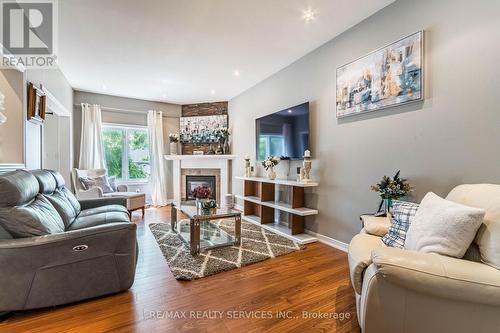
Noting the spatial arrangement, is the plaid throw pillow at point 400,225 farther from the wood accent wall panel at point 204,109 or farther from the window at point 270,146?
the wood accent wall panel at point 204,109

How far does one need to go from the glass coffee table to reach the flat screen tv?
1.36m

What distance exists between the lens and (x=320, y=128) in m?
3.23

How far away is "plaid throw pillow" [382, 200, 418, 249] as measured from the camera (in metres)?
1.66

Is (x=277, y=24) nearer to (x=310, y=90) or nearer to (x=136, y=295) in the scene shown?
(x=310, y=90)

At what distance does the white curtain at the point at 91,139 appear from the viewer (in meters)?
4.89

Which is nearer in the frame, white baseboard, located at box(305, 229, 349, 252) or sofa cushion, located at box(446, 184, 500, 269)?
sofa cushion, located at box(446, 184, 500, 269)

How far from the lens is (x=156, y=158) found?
5.70 m

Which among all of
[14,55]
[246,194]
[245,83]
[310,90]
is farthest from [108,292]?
[245,83]

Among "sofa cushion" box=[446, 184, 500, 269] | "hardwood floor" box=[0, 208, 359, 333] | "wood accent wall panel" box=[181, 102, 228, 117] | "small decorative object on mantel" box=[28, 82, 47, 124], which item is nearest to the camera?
"sofa cushion" box=[446, 184, 500, 269]

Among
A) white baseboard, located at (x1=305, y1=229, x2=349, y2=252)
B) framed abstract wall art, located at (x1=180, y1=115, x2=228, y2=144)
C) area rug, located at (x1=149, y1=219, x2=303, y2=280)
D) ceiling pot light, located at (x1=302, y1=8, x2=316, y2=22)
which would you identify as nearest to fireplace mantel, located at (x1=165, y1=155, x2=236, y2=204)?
framed abstract wall art, located at (x1=180, y1=115, x2=228, y2=144)

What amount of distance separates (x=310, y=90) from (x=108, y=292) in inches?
131

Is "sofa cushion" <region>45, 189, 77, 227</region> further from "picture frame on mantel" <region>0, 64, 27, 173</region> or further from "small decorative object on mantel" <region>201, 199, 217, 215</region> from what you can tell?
"small decorative object on mantel" <region>201, 199, 217, 215</region>

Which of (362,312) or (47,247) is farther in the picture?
(47,247)

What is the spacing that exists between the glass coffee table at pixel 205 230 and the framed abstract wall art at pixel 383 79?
6.42 ft
